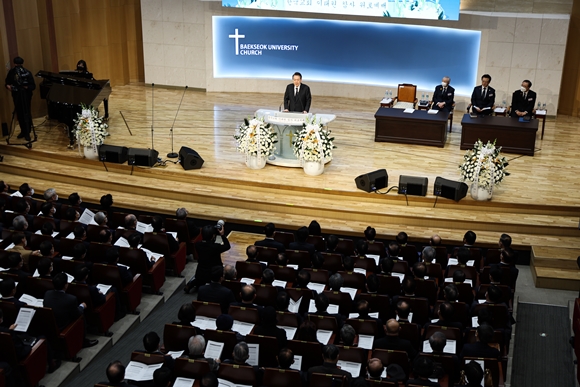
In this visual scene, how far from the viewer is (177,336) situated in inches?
257

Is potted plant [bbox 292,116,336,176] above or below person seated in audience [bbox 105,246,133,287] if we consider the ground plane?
above

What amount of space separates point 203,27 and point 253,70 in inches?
61.1

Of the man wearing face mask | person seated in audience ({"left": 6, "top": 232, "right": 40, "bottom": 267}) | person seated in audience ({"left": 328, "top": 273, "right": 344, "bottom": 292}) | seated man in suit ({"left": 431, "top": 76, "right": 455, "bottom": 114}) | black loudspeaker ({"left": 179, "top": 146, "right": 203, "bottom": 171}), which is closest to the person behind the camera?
person seated in audience ({"left": 328, "top": 273, "right": 344, "bottom": 292})

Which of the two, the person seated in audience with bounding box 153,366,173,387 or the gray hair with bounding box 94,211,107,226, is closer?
the person seated in audience with bounding box 153,366,173,387

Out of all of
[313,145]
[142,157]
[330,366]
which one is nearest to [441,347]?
[330,366]

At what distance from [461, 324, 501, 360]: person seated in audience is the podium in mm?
5975

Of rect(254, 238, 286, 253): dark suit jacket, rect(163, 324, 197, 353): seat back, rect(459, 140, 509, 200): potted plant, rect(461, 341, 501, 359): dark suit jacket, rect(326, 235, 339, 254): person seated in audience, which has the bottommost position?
rect(163, 324, 197, 353): seat back

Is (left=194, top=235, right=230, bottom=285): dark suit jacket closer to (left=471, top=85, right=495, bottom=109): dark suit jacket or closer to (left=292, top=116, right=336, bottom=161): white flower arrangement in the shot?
(left=292, top=116, right=336, bottom=161): white flower arrangement

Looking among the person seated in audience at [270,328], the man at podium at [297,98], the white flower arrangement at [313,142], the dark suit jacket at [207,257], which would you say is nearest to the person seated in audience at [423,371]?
the person seated in audience at [270,328]

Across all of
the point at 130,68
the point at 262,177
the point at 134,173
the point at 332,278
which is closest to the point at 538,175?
the point at 262,177

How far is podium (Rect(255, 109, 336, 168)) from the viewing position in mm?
11656

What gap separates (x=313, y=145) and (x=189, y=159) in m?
2.15

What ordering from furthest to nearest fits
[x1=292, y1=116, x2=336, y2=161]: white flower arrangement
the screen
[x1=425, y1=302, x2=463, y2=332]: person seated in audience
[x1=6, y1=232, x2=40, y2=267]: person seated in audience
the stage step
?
1. the screen
2. [x1=292, y1=116, x2=336, y2=161]: white flower arrangement
3. the stage step
4. [x1=6, y1=232, x2=40, y2=267]: person seated in audience
5. [x1=425, y1=302, x2=463, y2=332]: person seated in audience

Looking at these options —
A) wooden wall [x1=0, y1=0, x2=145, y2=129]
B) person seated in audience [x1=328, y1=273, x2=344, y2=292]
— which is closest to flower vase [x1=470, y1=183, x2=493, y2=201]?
person seated in audience [x1=328, y1=273, x2=344, y2=292]
